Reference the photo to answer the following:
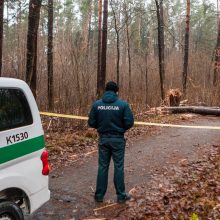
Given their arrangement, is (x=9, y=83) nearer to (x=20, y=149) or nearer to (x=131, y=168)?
(x=20, y=149)

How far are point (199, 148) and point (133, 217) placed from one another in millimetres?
4784

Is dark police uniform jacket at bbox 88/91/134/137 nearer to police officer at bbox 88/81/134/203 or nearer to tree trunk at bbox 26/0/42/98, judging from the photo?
police officer at bbox 88/81/134/203

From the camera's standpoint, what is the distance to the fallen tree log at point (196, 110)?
49.3ft

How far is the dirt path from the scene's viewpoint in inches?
238

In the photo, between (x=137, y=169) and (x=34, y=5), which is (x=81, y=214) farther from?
(x=34, y=5)

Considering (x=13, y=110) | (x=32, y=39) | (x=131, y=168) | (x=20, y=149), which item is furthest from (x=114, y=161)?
(x=32, y=39)

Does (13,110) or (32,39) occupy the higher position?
(32,39)

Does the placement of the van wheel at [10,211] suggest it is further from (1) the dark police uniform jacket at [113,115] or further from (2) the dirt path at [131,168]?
(1) the dark police uniform jacket at [113,115]

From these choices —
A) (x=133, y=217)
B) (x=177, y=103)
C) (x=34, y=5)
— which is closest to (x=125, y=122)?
(x=133, y=217)

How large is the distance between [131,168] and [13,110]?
4.27m

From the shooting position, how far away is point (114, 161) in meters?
6.26

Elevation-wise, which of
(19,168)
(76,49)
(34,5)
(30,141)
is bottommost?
(19,168)

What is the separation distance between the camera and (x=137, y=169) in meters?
8.13

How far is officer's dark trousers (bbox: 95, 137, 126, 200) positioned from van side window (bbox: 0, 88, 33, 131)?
5.94 ft
